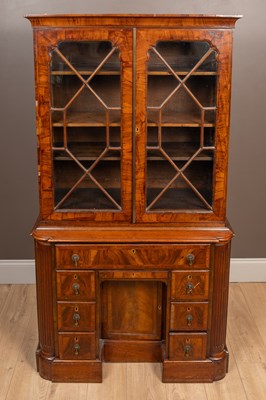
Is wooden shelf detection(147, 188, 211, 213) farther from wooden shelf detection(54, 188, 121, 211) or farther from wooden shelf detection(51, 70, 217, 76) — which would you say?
wooden shelf detection(51, 70, 217, 76)

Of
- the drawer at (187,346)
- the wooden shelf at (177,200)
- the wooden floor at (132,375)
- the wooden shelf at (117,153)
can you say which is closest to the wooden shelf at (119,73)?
the wooden shelf at (117,153)

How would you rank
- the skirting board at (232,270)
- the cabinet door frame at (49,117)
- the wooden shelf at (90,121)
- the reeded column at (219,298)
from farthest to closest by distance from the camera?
the skirting board at (232,270) < the reeded column at (219,298) < the wooden shelf at (90,121) < the cabinet door frame at (49,117)

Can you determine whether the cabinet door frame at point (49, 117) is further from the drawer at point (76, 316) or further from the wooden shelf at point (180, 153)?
the drawer at point (76, 316)

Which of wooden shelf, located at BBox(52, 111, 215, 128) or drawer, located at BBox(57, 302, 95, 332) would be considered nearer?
wooden shelf, located at BBox(52, 111, 215, 128)

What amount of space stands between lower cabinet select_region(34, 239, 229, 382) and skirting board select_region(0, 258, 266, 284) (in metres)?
0.80

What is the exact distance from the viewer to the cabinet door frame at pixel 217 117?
7.07 ft

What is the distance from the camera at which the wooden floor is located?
2.37m

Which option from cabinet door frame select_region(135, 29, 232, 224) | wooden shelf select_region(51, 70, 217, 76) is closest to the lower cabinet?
cabinet door frame select_region(135, 29, 232, 224)

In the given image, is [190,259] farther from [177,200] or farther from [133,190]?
[133,190]

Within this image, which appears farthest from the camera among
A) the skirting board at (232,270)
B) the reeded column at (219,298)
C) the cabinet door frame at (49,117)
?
the skirting board at (232,270)

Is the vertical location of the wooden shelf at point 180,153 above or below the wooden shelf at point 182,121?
below

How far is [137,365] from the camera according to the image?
8.38 feet

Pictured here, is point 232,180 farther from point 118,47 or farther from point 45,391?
point 45,391

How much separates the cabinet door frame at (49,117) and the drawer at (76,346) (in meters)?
0.49
